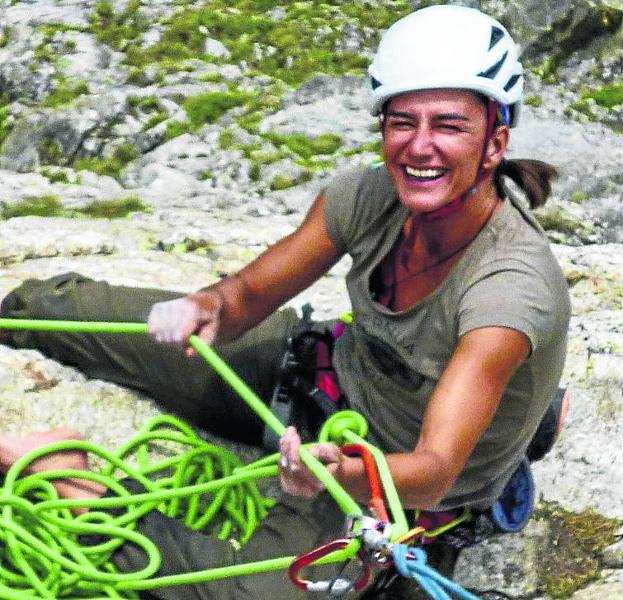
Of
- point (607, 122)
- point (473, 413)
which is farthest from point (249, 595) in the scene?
point (607, 122)

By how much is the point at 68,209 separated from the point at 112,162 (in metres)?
0.85

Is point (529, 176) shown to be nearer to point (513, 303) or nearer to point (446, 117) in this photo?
point (446, 117)

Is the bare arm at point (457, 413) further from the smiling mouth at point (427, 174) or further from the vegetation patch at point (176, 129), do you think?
the vegetation patch at point (176, 129)

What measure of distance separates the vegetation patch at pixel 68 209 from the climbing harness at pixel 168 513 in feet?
8.89

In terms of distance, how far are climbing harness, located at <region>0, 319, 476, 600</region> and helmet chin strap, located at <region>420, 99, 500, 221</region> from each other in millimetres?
760

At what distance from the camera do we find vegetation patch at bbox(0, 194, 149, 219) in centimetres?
662

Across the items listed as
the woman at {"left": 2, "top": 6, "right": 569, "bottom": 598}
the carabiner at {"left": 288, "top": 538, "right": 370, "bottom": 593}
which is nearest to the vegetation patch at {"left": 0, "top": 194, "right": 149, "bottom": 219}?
the woman at {"left": 2, "top": 6, "right": 569, "bottom": 598}

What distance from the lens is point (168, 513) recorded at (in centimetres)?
388

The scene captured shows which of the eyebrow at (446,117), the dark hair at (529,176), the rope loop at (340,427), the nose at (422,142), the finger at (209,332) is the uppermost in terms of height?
the eyebrow at (446,117)

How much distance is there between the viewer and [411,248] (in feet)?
11.8

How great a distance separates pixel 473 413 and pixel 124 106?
5.51m

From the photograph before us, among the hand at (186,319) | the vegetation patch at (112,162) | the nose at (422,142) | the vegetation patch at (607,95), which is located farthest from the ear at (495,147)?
the vegetation patch at (607,95)

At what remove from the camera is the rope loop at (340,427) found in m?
2.99

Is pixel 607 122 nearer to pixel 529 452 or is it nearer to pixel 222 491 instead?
pixel 529 452
